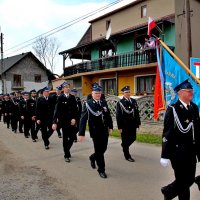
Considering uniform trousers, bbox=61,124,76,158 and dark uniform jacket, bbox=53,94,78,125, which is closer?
uniform trousers, bbox=61,124,76,158

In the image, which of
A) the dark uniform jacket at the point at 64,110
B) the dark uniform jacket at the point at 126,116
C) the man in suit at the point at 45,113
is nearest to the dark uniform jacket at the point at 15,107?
the man in suit at the point at 45,113

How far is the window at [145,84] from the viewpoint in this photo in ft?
74.5

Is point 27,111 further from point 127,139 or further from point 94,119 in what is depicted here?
point 94,119

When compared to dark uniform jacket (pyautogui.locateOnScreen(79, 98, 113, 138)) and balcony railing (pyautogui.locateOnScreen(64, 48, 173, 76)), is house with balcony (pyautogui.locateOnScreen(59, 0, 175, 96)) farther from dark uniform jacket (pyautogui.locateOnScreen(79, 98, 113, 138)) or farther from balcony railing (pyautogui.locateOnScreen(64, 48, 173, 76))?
dark uniform jacket (pyautogui.locateOnScreen(79, 98, 113, 138))

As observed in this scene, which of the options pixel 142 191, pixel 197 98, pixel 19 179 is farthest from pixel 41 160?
pixel 197 98

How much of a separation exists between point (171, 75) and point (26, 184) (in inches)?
150

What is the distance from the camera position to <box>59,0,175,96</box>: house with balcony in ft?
72.7

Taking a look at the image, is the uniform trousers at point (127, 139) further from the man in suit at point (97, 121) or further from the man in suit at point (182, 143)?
the man in suit at point (182, 143)

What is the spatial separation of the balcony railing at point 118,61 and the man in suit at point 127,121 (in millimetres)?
13503

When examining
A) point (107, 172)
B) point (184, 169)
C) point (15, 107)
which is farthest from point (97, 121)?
point (15, 107)

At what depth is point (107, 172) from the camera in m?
7.05

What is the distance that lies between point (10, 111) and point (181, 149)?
1445 cm

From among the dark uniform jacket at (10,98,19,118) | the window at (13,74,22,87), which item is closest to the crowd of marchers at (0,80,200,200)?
the dark uniform jacket at (10,98,19,118)

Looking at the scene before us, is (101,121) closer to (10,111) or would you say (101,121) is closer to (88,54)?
(10,111)
